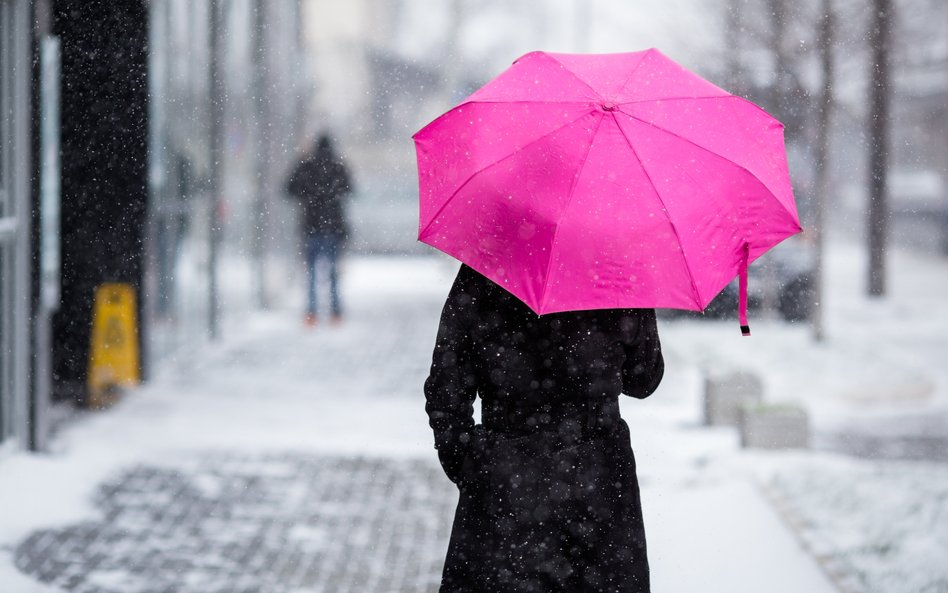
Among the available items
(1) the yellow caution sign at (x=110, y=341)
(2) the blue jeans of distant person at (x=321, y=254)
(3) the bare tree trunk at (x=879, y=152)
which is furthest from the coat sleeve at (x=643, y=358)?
(3) the bare tree trunk at (x=879, y=152)

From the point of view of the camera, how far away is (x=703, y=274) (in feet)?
8.33

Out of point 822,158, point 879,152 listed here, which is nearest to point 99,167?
point 822,158

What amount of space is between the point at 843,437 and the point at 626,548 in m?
6.09

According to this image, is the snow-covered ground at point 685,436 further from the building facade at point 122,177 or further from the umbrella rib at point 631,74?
the umbrella rib at point 631,74

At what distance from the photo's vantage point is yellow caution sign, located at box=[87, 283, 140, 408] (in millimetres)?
7629

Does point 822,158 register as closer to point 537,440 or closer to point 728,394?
point 728,394

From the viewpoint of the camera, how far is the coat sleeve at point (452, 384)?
8.26 feet

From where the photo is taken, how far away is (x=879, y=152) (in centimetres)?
1576

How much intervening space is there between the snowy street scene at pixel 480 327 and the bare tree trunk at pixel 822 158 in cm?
4

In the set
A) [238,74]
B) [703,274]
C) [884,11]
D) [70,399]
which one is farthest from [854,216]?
[703,274]

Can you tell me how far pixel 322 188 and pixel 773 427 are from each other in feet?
21.7

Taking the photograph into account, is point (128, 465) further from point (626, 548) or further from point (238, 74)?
point (238, 74)

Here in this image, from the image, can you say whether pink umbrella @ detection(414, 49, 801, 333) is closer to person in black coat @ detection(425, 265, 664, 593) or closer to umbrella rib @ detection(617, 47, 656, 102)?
umbrella rib @ detection(617, 47, 656, 102)

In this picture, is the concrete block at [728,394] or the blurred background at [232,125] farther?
the concrete block at [728,394]
